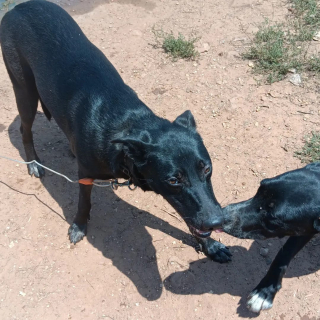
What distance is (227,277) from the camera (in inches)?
145

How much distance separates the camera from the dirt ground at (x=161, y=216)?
3.55 metres

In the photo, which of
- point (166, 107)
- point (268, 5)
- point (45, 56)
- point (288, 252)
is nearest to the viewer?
point (288, 252)

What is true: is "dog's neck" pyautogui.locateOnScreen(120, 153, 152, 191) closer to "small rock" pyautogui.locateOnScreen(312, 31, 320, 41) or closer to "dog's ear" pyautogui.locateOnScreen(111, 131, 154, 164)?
"dog's ear" pyautogui.locateOnScreen(111, 131, 154, 164)

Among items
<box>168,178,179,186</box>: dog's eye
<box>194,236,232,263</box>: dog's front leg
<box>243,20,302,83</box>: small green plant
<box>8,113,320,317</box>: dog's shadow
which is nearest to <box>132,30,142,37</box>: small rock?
<box>243,20,302,83</box>: small green plant

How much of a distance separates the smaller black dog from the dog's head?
540 millimetres

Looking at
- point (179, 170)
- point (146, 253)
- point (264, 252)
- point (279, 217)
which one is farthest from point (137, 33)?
point (279, 217)

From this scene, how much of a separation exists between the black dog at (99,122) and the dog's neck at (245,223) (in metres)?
0.35

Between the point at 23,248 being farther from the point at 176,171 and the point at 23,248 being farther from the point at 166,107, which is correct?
the point at 166,107

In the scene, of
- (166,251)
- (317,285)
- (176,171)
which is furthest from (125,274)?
(317,285)

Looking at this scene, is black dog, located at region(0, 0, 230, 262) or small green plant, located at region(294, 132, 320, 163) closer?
black dog, located at region(0, 0, 230, 262)

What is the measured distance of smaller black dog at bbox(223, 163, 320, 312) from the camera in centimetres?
293

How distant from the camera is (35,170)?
4.61 m

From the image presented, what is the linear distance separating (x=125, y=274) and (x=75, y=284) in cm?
49

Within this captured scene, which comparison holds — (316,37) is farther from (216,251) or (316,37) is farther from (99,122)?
(99,122)
